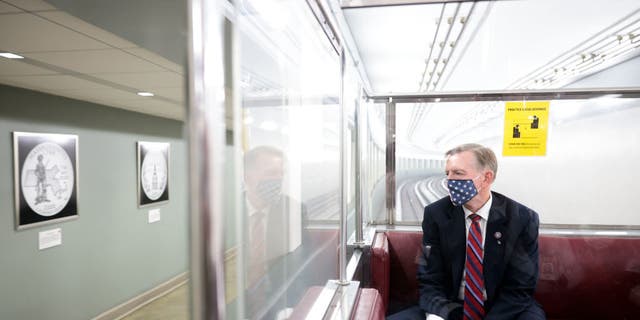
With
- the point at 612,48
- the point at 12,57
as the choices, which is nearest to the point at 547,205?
the point at 612,48

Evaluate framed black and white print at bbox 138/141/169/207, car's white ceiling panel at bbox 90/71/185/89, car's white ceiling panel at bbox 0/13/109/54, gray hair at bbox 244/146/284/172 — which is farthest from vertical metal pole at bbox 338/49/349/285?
framed black and white print at bbox 138/141/169/207

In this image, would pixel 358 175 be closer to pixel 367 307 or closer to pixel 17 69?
pixel 367 307

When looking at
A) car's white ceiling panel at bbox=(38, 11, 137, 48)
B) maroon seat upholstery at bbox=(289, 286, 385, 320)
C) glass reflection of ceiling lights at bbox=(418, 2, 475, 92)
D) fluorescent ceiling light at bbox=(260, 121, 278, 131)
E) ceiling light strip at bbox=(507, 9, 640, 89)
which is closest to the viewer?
fluorescent ceiling light at bbox=(260, 121, 278, 131)

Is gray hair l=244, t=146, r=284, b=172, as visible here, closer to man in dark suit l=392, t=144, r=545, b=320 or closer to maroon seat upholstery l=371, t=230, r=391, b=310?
man in dark suit l=392, t=144, r=545, b=320

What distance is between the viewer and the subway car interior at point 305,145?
0.79 metres

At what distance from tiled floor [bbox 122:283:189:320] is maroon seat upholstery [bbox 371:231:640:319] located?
11.5ft

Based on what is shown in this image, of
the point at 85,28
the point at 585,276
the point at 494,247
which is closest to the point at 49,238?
the point at 85,28

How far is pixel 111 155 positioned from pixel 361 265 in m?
3.81

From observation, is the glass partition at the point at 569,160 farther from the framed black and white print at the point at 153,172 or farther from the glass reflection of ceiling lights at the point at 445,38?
the framed black and white print at the point at 153,172

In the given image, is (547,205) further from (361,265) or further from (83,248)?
(83,248)

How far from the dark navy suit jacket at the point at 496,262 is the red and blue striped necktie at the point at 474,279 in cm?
3

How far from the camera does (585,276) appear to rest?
2521mm

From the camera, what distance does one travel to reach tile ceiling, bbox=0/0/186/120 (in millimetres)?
2072

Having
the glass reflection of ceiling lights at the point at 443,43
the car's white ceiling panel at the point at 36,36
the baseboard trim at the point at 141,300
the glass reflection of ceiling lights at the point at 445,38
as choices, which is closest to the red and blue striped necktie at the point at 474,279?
the glass reflection of ceiling lights at the point at 443,43
